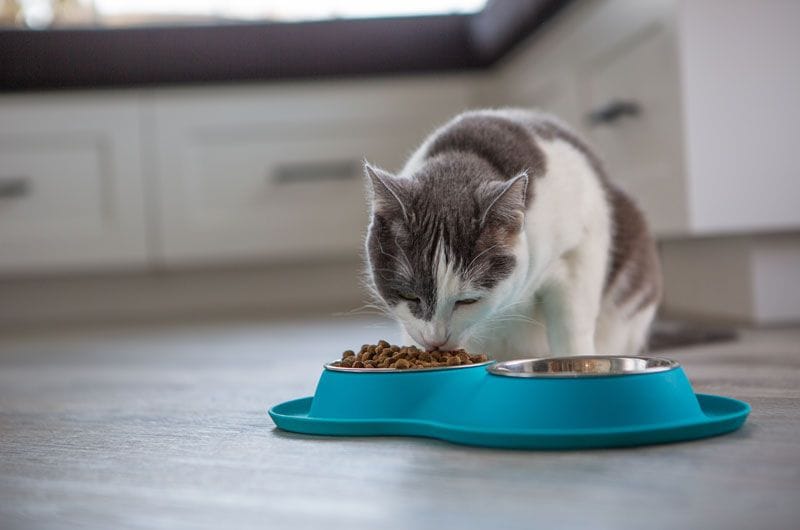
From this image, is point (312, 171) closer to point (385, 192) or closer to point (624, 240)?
point (624, 240)

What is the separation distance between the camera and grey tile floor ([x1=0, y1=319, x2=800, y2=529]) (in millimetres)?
707

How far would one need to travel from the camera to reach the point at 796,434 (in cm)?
94

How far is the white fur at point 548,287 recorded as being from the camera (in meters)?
1.17

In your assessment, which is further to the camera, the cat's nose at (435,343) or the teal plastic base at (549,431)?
the cat's nose at (435,343)

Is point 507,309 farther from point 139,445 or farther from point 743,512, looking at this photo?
point 743,512

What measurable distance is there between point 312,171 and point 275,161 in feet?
0.40

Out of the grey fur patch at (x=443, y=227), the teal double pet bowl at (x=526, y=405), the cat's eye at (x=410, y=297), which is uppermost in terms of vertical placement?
the grey fur patch at (x=443, y=227)

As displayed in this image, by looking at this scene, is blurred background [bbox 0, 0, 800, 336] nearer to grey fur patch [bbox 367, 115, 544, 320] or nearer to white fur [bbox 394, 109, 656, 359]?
white fur [bbox 394, 109, 656, 359]

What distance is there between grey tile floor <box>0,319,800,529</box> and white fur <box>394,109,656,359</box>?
0.19 m

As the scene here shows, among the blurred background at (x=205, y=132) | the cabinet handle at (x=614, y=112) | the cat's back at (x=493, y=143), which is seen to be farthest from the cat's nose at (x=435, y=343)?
the blurred background at (x=205, y=132)

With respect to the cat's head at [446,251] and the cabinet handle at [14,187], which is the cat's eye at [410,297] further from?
the cabinet handle at [14,187]

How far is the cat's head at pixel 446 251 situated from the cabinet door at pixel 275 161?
1.90 m

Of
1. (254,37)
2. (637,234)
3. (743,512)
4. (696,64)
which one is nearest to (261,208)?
Result: (254,37)

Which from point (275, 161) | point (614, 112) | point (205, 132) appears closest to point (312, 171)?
point (275, 161)
